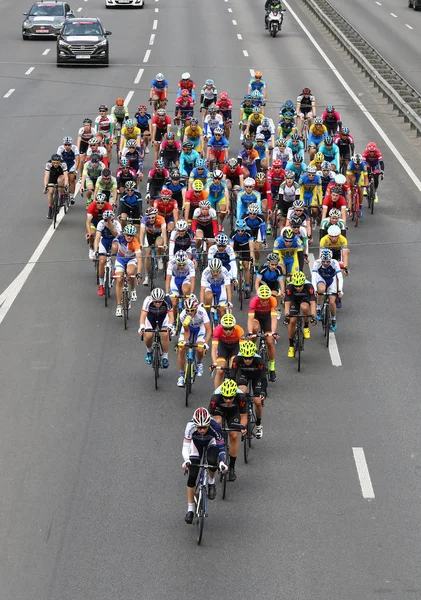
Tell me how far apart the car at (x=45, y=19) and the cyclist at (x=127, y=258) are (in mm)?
34215

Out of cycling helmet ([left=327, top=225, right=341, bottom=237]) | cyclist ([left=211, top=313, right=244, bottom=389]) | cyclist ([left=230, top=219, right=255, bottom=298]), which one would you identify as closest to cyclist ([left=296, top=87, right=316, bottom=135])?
cyclist ([left=230, top=219, right=255, bottom=298])

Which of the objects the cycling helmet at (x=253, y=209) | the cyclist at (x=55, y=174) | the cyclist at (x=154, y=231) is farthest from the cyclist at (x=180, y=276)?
the cyclist at (x=55, y=174)

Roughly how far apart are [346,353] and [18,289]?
697 centimetres

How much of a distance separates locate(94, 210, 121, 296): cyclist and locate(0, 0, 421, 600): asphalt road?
3.01 feet

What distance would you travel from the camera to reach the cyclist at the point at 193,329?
19391 mm

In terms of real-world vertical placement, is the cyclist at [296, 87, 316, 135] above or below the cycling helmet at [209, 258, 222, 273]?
below

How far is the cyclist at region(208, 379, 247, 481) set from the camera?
16484mm

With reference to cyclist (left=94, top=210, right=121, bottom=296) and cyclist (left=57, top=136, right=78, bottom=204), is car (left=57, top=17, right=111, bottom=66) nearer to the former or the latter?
cyclist (left=57, top=136, right=78, bottom=204)

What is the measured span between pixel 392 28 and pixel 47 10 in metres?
16.4

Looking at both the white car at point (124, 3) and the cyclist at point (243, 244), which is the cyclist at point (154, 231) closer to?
the cyclist at point (243, 244)

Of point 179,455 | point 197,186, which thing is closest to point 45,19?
point 197,186

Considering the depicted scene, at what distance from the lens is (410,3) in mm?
68875

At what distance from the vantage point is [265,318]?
20.3 meters

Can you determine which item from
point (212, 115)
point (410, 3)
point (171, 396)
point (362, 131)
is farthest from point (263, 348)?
point (410, 3)
